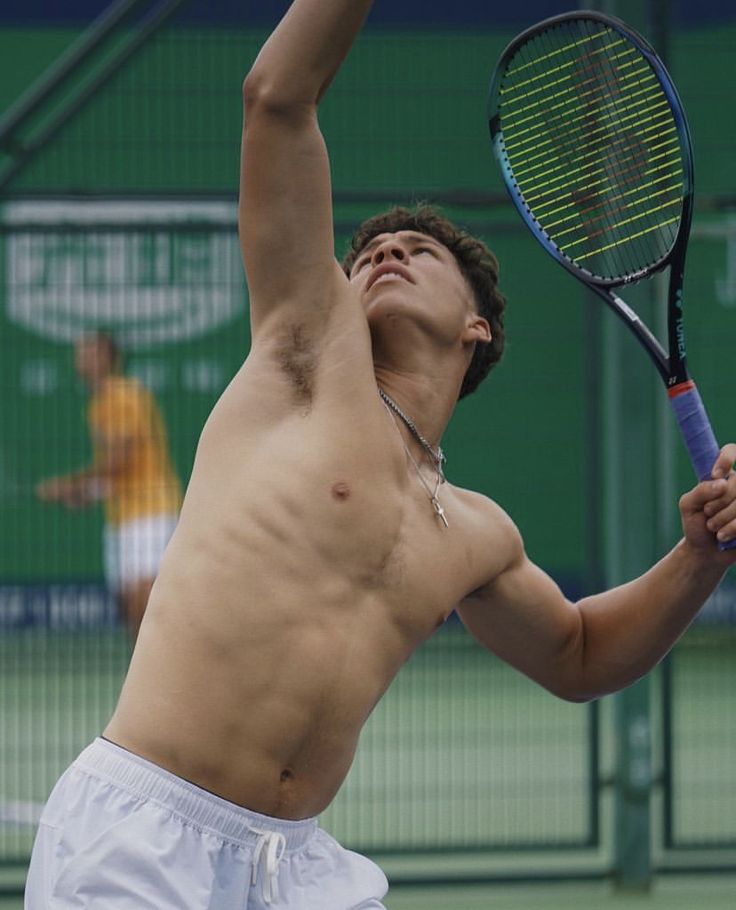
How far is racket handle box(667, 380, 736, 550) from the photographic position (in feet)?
9.96

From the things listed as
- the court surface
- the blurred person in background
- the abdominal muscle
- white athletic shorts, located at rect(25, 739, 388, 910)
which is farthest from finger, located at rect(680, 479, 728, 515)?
the blurred person in background

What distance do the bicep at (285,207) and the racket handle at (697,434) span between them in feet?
2.54

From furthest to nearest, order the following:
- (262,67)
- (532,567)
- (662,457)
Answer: (662,457), (532,567), (262,67)

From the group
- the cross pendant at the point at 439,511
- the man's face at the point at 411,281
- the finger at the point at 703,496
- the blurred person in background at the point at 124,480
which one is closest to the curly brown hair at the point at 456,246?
the man's face at the point at 411,281

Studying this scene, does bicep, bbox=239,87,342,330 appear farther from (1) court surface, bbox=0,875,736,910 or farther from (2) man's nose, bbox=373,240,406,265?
(1) court surface, bbox=0,875,736,910

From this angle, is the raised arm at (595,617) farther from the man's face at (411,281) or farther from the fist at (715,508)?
the man's face at (411,281)

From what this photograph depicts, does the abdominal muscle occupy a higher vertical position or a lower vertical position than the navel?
lower

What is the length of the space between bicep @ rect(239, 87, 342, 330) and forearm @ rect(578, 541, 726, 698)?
90 centimetres

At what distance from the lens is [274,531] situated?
2.61 metres

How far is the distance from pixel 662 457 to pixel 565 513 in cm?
46

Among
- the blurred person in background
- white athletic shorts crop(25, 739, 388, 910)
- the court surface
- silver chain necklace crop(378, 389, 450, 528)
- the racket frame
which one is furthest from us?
the blurred person in background

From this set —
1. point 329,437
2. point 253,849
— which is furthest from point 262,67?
point 253,849

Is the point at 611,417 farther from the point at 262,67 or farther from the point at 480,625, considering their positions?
the point at 262,67

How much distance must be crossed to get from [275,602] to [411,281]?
0.66 metres
